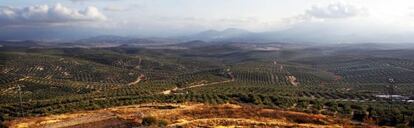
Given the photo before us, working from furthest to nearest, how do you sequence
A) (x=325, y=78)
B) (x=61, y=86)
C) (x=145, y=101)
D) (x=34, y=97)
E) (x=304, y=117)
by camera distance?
1. (x=325, y=78)
2. (x=61, y=86)
3. (x=34, y=97)
4. (x=145, y=101)
5. (x=304, y=117)

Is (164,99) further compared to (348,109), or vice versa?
(164,99)

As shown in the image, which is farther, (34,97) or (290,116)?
(34,97)

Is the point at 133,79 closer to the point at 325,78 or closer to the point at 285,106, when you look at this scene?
the point at 325,78

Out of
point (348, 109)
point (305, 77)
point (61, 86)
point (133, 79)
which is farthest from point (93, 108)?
point (305, 77)

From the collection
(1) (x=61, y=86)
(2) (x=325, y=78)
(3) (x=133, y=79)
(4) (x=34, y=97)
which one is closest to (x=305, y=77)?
(2) (x=325, y=78)

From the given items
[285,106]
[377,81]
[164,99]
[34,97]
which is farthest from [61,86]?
[377,81]

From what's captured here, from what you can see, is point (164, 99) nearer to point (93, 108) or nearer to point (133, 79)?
point (93, 108)

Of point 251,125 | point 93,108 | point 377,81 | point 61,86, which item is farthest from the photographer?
point 377,81

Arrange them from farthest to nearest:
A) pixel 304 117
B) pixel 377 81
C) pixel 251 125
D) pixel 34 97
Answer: pixel 377 81 < pixel 34 97 < pixel 304 117 < pixel 251 125

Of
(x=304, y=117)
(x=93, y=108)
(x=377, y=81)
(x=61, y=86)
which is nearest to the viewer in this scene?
(x=304, y=117)
